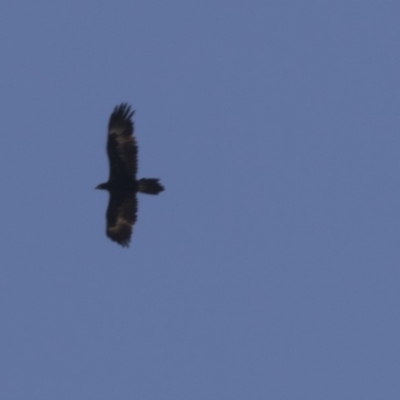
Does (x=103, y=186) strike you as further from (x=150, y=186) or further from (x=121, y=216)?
(x=150, y=186)

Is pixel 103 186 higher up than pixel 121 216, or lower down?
higher up

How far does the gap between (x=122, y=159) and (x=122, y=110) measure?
4.01ft

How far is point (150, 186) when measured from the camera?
42375 millimetres

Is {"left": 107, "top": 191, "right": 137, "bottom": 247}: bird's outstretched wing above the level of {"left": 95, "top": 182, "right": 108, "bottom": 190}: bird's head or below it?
below

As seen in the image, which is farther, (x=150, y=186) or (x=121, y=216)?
(x=121, y=216)

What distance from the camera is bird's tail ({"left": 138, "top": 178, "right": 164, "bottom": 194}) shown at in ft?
138

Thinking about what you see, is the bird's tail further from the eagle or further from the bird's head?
the bird's head

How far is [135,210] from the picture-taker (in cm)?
4378

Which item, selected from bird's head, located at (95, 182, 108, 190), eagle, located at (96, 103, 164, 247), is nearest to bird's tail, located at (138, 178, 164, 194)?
eagle, located at (96, 103, 164, 247)

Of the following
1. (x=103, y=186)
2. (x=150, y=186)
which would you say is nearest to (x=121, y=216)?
(x=103, y=186)

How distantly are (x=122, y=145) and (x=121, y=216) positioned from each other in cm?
180

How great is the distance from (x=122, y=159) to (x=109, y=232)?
2008 mm

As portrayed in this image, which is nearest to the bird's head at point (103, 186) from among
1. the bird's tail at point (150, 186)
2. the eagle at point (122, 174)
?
the eagle at point (122, 174)

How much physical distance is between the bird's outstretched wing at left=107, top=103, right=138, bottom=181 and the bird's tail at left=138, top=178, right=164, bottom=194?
59 centimetres
